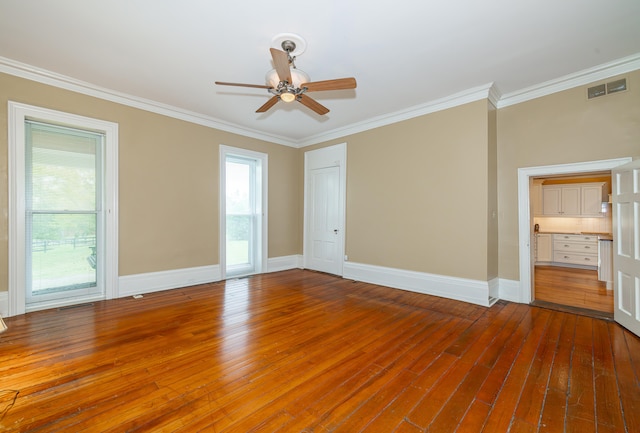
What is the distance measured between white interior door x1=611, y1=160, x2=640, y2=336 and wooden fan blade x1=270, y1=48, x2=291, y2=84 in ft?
12.0

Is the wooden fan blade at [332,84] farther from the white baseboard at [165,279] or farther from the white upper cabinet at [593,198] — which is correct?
the white upper cabinet at [593,198]

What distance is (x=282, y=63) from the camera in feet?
7.98

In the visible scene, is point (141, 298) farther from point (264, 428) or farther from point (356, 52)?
point (356, 52)

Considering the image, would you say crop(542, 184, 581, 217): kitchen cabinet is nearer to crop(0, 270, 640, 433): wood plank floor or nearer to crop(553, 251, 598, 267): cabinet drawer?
crop(553, 251, 598, 267): cabinet drawer

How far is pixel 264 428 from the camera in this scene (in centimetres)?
163

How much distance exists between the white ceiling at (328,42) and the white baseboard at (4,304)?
2730mm

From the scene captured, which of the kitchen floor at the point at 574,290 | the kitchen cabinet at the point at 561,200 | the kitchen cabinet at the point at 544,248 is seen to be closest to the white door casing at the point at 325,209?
the kitchen floor at the point at 574,290

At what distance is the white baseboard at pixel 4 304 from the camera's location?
10.8 feet

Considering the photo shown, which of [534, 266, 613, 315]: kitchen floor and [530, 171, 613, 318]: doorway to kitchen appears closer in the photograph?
[534, 266, 613, 315]: kitchen floor

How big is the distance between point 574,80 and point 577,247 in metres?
5.12

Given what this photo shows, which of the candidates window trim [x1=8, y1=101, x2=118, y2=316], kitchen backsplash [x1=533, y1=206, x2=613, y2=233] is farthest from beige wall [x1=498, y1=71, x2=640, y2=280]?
window trim [x1=8, y1=101, x2=118, y2=316]

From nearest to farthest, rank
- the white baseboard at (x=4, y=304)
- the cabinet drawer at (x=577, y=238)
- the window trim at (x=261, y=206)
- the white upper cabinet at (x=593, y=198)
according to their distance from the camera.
Answer: the white baseboard at (x=4, y=304)
the window trim at (x=261, y=206)
the cabinet drawer at (x=577, y=238)
the white upper cabinet at (x=593, y=198)

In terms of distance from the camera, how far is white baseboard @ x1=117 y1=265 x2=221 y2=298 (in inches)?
165

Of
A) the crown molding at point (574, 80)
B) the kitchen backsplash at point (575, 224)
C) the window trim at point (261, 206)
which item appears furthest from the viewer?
the kitchen backsplash at point (575, 224)
